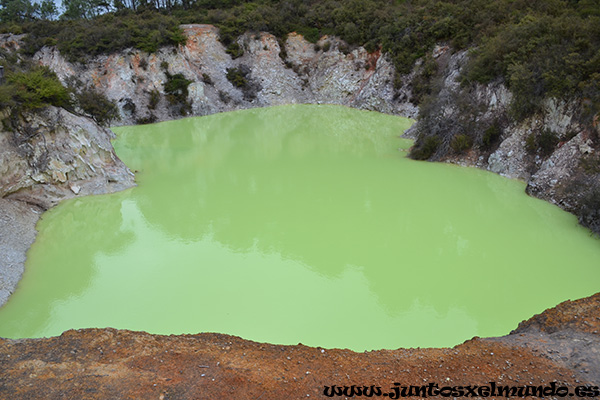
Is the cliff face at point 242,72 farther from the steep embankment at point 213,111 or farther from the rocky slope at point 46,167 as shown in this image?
the rocky slope at point 46,167

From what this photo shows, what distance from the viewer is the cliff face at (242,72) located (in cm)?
2800

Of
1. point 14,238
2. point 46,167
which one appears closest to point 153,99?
point 46,167

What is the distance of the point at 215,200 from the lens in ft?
43.3

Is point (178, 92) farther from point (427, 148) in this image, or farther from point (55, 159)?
point (427, 148)

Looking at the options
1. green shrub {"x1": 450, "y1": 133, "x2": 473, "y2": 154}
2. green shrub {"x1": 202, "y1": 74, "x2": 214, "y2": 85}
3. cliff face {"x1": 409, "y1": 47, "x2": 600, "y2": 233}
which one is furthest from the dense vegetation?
green shrub {"x1": 202, "y1": 74, "x2": 214, "y2": 85}

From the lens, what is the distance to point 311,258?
9.27 m

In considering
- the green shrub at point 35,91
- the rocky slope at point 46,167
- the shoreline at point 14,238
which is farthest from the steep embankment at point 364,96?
the green shrub at point 35,91

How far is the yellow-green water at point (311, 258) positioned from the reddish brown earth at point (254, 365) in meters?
1.22

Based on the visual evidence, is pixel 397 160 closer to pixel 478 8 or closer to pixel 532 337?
pixel 532 337

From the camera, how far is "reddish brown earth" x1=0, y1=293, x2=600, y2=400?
469 cm

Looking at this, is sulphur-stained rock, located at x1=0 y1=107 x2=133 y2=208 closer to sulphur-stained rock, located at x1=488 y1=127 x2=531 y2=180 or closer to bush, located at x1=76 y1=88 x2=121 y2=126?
bush, located at x1=76 y1=88 x2=121 y2=126

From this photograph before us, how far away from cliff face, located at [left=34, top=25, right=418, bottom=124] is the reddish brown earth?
71.1 feet

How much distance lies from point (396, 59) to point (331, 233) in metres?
21.0

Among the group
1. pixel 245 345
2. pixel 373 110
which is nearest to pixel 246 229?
pixel 245 345
